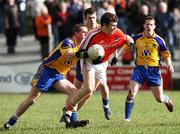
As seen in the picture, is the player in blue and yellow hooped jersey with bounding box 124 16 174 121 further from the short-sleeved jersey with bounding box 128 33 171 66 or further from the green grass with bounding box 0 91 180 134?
the green grass with bounding box 0 91 180 134

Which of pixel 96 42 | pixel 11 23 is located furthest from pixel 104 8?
pixel 96 42

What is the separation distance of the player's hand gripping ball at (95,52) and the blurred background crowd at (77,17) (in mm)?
10926

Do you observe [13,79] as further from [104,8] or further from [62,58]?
[62,58]

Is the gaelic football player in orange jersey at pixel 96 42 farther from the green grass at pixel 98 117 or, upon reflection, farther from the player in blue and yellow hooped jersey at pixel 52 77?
the green grass at pixel 98 117

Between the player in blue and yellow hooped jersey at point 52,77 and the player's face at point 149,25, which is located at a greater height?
the player's face at point 149,25

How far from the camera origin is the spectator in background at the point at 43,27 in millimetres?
22663

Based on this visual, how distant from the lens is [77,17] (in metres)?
22.6

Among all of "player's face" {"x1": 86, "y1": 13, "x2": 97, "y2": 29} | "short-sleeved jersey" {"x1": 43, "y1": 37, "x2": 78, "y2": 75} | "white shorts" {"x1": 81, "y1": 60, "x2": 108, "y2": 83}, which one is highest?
"player's face" {"x1": 86, "y1": 13, "x2": 97, "y2": 29}

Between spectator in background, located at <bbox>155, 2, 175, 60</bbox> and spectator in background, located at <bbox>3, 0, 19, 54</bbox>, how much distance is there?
494cm

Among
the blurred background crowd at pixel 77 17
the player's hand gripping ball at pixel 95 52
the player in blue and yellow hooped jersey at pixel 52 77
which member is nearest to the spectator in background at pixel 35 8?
the blurred background crowd at pixel 77 17

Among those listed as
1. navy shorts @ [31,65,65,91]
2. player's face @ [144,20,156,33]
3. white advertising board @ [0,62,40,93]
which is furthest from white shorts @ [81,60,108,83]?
white advertising board @ [0,62,40,93]

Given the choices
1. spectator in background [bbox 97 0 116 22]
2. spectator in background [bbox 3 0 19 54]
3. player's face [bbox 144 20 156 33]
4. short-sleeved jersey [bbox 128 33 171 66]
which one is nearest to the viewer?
player's face [bbox 144 20 156 33]

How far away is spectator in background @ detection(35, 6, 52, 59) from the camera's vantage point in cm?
2266

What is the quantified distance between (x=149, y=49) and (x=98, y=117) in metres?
1.74
